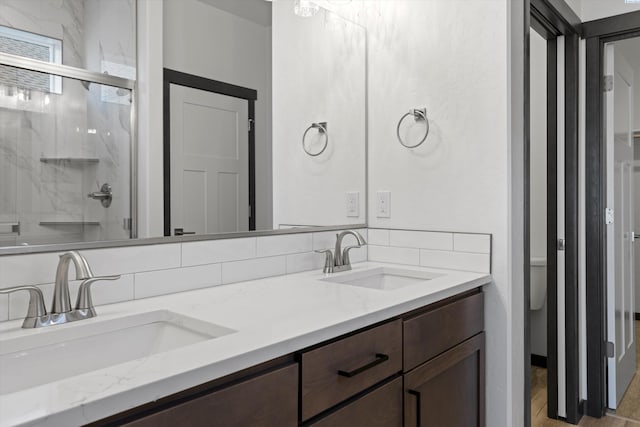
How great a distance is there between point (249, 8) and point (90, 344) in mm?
1206

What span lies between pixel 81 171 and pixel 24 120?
0.16 m

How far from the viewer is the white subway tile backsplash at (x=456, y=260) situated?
168 centimetres

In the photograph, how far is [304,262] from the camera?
5.76 feet

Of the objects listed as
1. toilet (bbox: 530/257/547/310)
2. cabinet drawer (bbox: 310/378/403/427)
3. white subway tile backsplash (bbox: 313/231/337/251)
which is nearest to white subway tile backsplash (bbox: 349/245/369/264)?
white subway tile backsplash (bbox: 313/231/337/251)

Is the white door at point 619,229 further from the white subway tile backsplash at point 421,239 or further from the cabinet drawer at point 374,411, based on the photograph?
the cabinet drawer at point 374,411

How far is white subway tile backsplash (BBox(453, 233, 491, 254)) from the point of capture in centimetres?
168

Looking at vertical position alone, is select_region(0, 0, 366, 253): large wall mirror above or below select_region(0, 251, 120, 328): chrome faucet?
above

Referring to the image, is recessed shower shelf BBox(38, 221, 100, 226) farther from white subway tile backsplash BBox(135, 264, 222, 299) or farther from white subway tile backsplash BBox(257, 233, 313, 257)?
white subway tile backsplash BBox(257, 233, 313, 257)

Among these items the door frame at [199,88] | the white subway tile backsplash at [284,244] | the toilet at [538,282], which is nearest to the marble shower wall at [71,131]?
the door frame at [199,88]

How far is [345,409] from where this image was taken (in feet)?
3.39

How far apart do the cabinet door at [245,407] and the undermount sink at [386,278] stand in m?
0.77

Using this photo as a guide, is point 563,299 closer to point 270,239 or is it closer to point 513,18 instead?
point 513,18

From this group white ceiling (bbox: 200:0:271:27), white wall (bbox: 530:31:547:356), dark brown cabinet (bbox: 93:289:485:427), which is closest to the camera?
dark brown cabinet (bbox: 93:289:485:427)

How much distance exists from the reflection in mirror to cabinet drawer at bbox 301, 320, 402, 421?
613 millimetres
